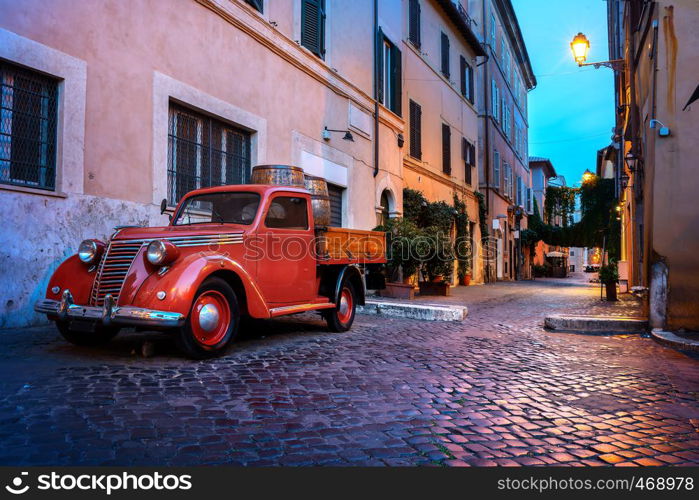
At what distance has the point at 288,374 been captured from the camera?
13.9 ft

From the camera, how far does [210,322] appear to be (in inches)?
185

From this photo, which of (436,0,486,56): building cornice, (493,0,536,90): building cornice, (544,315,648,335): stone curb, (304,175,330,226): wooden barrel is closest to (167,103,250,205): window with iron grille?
(304,175,330,226): wooden barrel

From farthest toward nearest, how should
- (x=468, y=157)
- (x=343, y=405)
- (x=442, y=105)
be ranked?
(x=468, y=157) → (x=442, y=105) → (x=343, y=405)

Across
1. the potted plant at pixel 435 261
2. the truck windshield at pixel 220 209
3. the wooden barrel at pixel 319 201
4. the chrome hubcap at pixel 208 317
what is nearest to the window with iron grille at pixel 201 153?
the wooden barrel at pixel 319 201

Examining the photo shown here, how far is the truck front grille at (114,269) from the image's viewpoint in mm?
4570

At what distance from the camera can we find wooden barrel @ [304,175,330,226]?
7.49 m

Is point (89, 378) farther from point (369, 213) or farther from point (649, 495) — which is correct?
point (369, 213)

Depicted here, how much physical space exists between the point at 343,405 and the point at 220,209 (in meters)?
3.22

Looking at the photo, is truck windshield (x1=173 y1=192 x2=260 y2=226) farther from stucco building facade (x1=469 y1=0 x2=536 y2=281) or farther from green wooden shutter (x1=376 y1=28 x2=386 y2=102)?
stucco building facade (x1=469 y1=0 x2=536 y2=281)

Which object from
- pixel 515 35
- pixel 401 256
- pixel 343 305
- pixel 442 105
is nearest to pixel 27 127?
pixel 343 305

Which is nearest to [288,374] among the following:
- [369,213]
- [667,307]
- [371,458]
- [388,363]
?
[388,363]

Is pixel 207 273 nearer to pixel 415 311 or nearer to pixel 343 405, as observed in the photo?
pixel 343 405

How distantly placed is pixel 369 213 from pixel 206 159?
5667 millimetres

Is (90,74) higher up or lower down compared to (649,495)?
higher up
